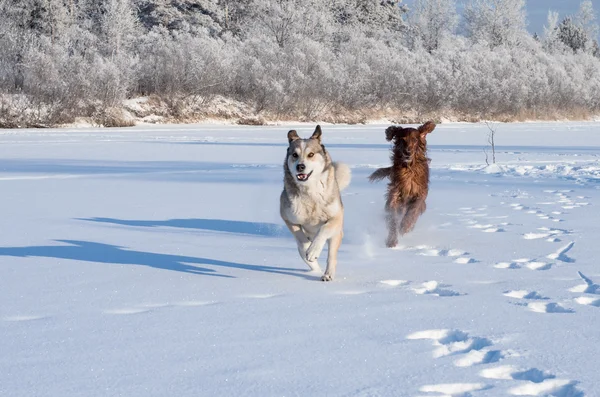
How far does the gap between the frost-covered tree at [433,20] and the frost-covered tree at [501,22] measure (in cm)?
302

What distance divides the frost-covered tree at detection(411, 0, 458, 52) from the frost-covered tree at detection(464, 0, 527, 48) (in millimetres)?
3020

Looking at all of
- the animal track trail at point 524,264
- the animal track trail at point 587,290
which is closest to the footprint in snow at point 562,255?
the animal track trail at point 524,264

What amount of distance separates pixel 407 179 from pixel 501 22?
2688 inches

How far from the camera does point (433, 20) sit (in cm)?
7300

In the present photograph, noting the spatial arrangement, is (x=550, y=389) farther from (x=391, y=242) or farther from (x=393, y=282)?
(x=391, y=242)

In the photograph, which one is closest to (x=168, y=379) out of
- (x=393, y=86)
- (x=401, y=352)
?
(x=401, y=352)

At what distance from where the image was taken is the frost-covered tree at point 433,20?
70312mm

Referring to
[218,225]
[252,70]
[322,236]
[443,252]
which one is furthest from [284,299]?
[252,70]

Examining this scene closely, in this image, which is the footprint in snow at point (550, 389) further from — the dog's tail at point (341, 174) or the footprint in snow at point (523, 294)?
the dog's tail at point (341, 174)

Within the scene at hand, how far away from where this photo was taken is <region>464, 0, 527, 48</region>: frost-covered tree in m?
70.1

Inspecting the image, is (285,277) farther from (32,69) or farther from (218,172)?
(32,69)

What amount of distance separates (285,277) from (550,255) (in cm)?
243

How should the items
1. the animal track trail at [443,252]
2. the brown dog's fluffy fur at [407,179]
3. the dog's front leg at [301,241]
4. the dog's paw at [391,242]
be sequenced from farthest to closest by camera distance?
the brown dog's fluffy fur at [407,179]
the dog's paw at [391,242]
the animal track trail at [443,252]
the dog's front leg at [301,241]

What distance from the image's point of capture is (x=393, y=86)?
48312 mm
